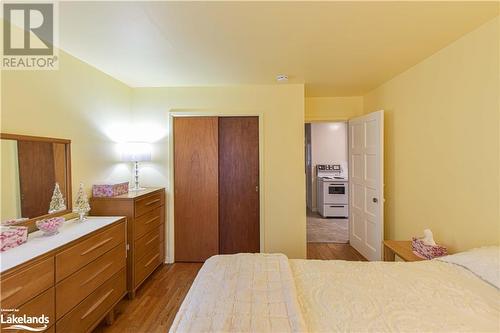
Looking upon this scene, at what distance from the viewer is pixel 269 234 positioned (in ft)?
11.0

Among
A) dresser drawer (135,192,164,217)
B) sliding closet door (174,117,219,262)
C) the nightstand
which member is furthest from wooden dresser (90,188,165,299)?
the nightstand

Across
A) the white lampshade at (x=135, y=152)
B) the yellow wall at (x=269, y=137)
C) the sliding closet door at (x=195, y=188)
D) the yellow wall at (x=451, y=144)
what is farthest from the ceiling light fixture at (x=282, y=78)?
the white lampshade at (x=135, y=152)

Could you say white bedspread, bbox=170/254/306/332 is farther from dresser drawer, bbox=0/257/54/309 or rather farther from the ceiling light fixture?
the ceiling light fixture

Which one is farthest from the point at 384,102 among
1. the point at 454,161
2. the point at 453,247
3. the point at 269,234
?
the point at 269,234

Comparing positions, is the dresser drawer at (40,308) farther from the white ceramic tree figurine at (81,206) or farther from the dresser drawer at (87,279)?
the white ceramic tree figurine at (81,206)

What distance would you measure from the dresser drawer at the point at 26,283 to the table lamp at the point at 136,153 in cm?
175

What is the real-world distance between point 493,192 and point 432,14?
4.28ft

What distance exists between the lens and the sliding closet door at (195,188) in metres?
3.38

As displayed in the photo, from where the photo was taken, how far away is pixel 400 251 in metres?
2.29

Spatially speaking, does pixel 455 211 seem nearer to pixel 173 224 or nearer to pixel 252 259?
pixel 252 259

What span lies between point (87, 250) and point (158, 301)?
41.1 inches


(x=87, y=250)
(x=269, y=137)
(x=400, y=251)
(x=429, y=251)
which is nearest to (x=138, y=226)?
(x=87, y=250)

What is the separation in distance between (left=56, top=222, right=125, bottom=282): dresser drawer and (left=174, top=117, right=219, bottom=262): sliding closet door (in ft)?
3.87

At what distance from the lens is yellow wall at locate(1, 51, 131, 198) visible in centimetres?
182
